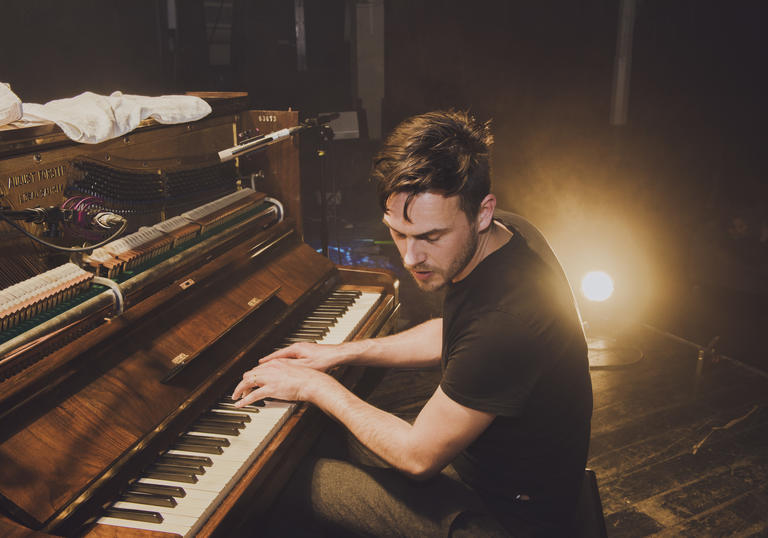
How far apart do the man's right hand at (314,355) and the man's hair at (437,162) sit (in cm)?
78

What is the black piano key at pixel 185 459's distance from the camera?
1.80 meters

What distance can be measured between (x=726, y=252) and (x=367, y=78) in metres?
5.40

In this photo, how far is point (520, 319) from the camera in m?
1.69

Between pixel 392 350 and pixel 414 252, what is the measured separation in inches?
31.1

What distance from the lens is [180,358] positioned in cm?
207

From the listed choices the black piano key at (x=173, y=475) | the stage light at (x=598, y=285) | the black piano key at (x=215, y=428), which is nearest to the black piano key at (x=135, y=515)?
the black piano key at (x=173, y=475)

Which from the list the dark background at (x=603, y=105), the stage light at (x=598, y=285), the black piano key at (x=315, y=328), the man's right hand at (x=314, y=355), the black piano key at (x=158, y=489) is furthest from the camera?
the dark background at (x=603, y=105)

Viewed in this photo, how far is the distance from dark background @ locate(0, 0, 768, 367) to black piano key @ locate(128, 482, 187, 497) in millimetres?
4513

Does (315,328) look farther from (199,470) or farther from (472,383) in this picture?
(472,383)

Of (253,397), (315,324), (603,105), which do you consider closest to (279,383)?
(253,397)

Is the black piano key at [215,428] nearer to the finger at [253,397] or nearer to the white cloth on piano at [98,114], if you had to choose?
the finger at [253,397]

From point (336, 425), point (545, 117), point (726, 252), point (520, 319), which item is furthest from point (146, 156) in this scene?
point (726, 252)

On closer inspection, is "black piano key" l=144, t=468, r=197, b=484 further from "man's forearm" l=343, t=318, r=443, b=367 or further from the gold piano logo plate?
"man's forearm" l=343, t=318, r=443, b=367

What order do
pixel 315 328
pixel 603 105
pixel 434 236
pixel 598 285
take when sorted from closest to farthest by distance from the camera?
pixel 434 236 < pixel 315 328 < pixel 598 285 < pixel 603 105
